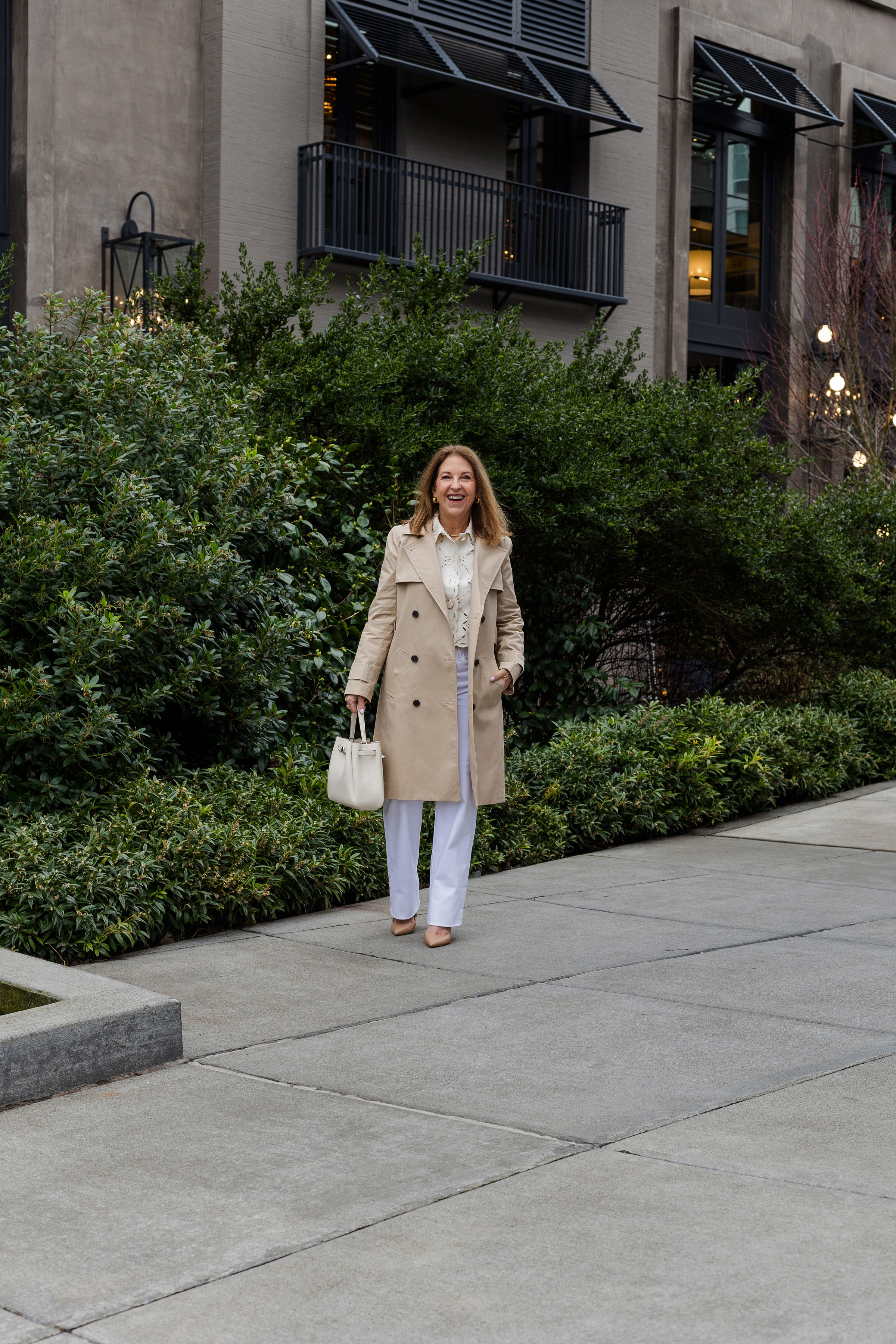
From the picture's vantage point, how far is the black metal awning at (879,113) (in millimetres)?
21078

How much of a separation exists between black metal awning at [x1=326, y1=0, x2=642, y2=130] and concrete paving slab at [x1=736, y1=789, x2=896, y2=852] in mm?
8768

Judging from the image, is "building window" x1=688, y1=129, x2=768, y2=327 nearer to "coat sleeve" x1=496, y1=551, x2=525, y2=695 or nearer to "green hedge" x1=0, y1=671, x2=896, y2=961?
"green hedge" x1=0, y1=671, x2=896, y2=961

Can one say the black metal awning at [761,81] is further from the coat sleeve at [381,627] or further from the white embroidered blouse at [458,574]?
the coat sleeve at [381,627]

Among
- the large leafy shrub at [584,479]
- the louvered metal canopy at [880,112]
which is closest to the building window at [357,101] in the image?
the large leafy shrub at [584,479]

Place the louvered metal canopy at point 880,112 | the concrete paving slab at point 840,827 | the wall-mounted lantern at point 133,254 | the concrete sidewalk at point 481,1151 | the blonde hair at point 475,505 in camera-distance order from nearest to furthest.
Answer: the concrete sidewalk at point 481,1151 → the blonde hair at point 475,505 → the concrete paving slab at point 840,827 → the wall-mounted lantern at point 133,254 → the louvered metal canopy at point 880,112

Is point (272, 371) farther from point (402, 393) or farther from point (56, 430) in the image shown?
point (56, 430)

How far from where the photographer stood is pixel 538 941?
637 centimetres

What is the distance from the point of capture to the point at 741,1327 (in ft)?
9.63

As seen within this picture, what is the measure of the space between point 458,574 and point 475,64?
11.6m

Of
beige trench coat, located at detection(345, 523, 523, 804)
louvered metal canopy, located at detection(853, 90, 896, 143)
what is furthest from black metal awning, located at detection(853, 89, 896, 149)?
beige trench coat, located at detection(345, 523, 523, 804)

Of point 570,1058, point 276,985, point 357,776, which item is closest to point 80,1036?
point 276,985

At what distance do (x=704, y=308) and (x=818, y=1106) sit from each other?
677 inches

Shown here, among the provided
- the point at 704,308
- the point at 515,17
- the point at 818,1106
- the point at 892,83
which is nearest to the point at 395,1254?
the point at 818,1106

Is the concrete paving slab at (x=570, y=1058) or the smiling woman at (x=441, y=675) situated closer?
the concrete paving slab at (x=570, y=1058)
